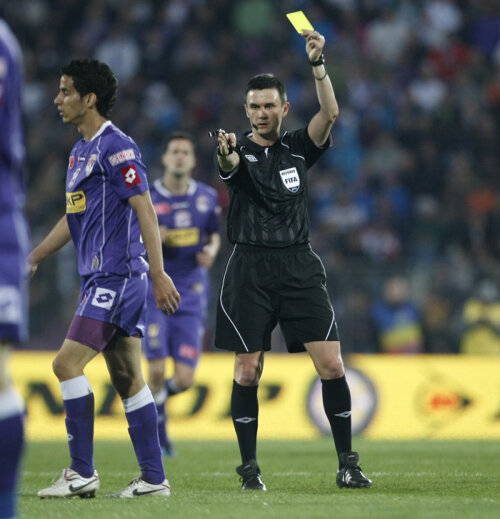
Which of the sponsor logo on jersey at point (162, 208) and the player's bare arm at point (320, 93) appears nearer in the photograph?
the player's bare arm at point (320, 93)

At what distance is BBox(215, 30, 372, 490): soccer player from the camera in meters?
6.35

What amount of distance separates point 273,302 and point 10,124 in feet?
9.01

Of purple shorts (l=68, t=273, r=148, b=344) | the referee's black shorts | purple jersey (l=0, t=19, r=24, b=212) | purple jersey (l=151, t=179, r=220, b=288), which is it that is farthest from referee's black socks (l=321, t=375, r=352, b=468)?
purple jersey (l=151, t=179, r=220, b=288)

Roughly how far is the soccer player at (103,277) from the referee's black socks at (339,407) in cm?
109

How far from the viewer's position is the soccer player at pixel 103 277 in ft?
18.6

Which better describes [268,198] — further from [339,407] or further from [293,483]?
[293,483]

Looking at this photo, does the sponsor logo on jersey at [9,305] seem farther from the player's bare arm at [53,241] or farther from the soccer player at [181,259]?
the soccer player at [181,259]

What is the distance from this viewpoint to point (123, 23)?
18.8 m

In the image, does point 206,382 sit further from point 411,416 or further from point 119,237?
point 119,237

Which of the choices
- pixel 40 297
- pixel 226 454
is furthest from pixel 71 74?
pixel 40 297

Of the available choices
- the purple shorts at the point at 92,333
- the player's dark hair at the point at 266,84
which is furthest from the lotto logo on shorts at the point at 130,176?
the player's dark hair at the point at 266,84

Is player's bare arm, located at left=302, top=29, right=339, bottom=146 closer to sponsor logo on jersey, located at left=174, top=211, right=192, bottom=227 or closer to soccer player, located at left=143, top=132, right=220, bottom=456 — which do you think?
soccer player, located at left=143, top=132, right=220, bottom=456

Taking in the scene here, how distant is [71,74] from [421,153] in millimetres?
11476

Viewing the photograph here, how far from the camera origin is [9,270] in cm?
400
